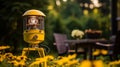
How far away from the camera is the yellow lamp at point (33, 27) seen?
5074 millimetres

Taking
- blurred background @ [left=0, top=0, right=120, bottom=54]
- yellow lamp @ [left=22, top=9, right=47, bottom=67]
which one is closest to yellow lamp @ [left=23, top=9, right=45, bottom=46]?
yellow lamp @ [left=22, top=9, right=47, bottom=67]

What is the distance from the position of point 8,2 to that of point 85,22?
615 centimetres

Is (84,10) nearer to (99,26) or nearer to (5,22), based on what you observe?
(99,26)

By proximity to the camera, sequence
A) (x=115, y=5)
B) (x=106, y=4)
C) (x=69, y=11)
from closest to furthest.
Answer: (x=115, y=5) → (x=106, y=4) → (x=69, y=11)

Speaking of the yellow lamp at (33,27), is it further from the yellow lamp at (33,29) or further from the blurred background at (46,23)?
the blurred background at (46,23)

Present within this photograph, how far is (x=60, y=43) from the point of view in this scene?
8578 mm

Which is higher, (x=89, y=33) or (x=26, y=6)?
(x=26, y=6)

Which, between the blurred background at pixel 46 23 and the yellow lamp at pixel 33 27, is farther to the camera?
the blurred background at pixel 46 23

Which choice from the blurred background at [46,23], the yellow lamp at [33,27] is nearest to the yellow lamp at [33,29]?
the yellow lamp at [33,27]

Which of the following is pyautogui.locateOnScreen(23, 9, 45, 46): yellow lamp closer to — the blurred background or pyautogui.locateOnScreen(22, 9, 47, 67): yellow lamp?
pyautogui.locateOnScreen(22, 9, 47, 67): yellow lamp

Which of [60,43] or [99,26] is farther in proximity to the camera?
[99,26]

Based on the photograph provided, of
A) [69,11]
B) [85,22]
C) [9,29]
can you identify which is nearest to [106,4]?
[69,11]

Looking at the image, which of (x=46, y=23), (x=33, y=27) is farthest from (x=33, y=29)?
(x=46, y=23)

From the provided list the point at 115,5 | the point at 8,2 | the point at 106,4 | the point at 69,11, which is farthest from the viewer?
the point at 69,11
